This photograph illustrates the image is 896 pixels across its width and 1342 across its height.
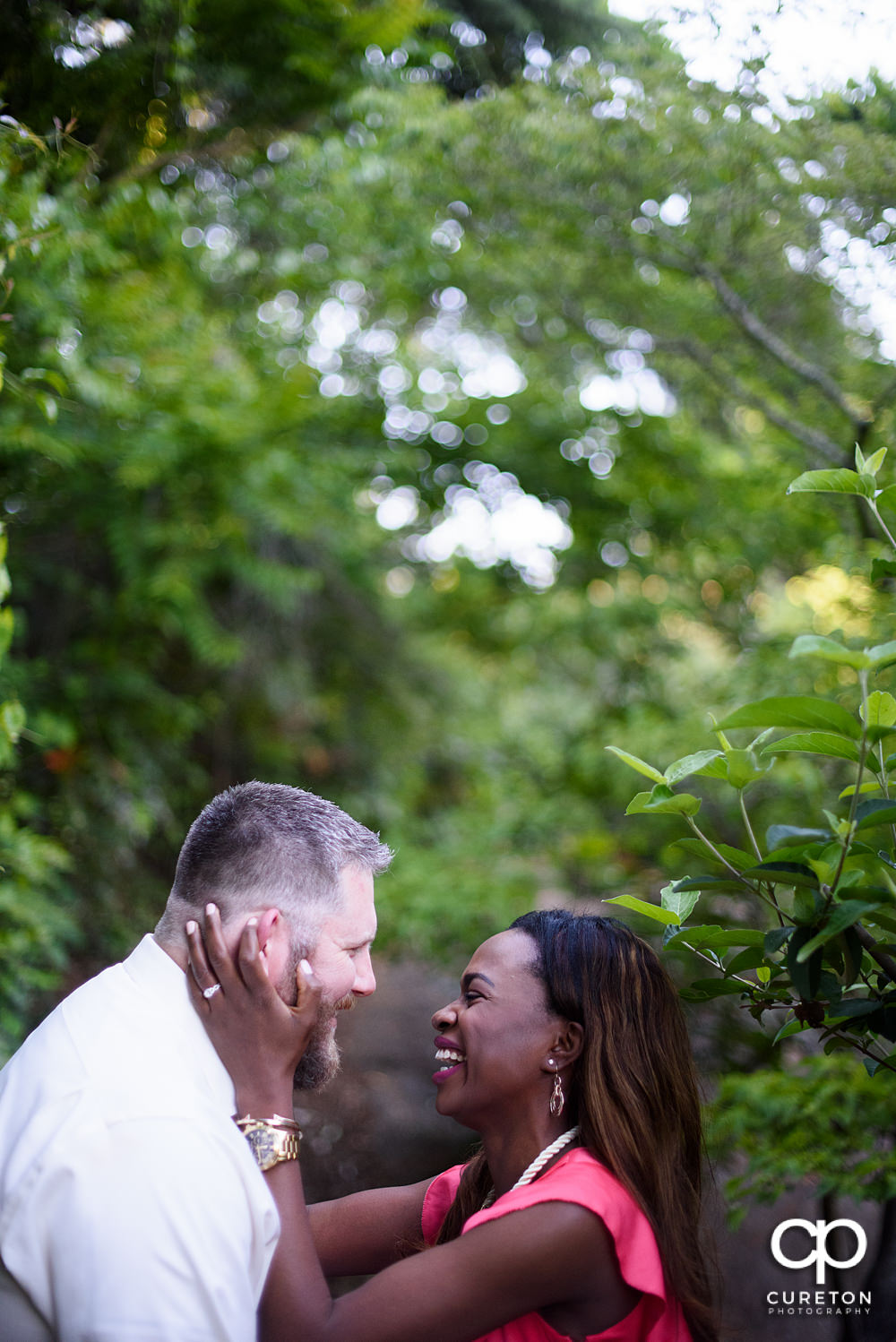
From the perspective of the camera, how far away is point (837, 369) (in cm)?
405

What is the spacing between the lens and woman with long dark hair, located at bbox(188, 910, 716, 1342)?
1.45 m

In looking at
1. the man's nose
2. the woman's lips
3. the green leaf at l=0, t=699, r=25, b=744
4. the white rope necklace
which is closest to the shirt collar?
the man's nose

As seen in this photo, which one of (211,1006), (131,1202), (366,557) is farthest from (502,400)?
(131,1202)

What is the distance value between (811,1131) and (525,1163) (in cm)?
125

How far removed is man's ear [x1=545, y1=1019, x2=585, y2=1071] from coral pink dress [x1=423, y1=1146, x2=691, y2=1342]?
16 cm

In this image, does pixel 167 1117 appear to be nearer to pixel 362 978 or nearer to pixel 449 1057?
pixel 362 978

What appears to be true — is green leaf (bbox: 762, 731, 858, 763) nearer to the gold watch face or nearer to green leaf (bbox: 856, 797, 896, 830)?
green leaf (bbox: 856, 797, 896, 830)

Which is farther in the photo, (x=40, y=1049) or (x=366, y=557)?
(x=366, y=557)

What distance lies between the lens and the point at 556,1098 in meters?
1.71

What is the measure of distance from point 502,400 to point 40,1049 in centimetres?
431

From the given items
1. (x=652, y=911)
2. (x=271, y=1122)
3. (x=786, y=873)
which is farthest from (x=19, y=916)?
(x=786, y=873)

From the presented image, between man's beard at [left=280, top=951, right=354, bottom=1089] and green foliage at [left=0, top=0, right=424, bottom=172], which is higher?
green foliage at [left=0, top=0, right=424, bottom=172]

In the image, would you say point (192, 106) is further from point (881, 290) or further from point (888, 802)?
point (888, 802)

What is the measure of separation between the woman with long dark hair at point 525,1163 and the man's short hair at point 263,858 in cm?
8
